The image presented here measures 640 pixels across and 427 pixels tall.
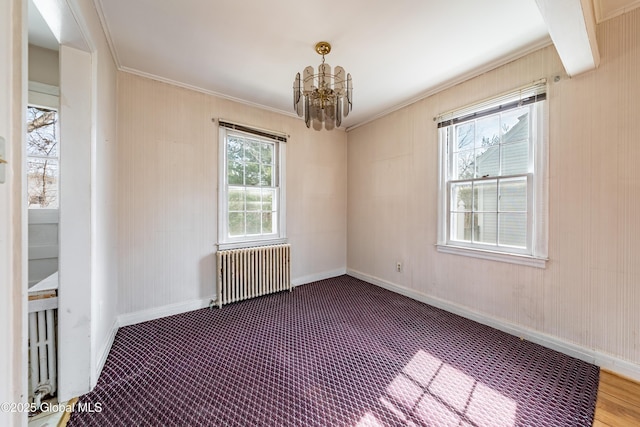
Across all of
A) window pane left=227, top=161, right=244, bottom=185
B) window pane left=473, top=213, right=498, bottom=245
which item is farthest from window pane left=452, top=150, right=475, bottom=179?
window pane left=227, top=161, right=244, bottom=185

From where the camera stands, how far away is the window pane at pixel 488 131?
8.40 feet

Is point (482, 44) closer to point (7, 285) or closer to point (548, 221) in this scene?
point (548, 221)

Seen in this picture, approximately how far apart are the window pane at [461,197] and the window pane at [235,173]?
2647mm

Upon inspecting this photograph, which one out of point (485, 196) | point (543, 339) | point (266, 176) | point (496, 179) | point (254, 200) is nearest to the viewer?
point (543, 339)

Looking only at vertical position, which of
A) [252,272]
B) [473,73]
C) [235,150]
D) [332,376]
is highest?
[473,73]

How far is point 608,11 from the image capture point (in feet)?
6.01

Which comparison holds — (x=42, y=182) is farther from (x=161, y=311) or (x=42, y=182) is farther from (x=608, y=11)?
(x=608, y=11)

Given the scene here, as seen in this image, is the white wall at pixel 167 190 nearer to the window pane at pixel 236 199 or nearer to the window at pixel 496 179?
the window pane at pixel 236 199

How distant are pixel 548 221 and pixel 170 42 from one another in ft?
11.9

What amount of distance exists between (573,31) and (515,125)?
93 cm

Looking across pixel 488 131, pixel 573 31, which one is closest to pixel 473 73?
pixel 488 131

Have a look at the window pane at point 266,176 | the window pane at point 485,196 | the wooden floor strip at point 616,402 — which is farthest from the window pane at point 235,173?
the wooden floor strip at point 616,402

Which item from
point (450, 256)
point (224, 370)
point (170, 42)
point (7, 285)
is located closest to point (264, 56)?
point (170, 42)

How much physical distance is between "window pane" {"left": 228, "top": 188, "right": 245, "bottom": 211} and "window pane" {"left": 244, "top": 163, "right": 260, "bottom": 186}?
0.17m
